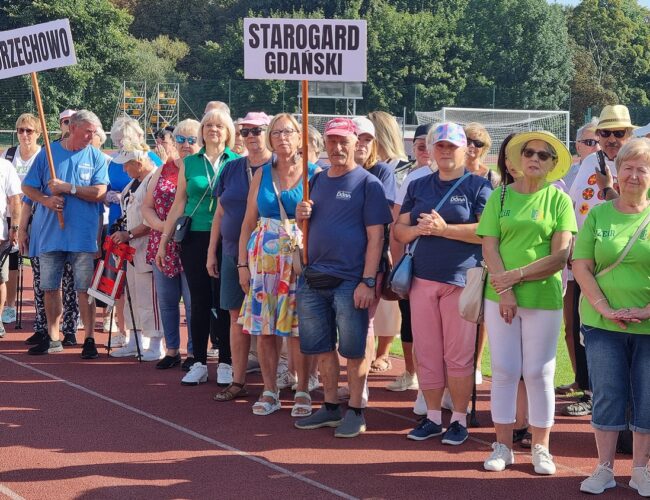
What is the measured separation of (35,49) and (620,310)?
6594 millimetres

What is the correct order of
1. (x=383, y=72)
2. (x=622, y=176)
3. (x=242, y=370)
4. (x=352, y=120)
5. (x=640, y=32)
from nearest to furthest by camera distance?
(x=622, y=176)
(x=352, y=120)
(x=242, y=370)
(x=383, y=72)
(x=640, y=32)

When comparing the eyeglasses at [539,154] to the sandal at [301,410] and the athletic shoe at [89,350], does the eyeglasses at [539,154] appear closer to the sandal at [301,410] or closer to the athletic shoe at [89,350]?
the sandal at [301,410]

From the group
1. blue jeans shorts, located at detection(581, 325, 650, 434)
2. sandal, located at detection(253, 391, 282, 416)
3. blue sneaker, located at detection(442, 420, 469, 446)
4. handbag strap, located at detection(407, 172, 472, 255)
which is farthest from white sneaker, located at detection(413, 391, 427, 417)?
blue jeans shorts, located at detection(581, 325, 650, 434)

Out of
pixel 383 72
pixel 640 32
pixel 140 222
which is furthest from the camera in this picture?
pixel 640 32

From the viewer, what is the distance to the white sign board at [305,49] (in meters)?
7.66

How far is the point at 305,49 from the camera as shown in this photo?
768 cm

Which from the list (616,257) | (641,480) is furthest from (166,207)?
(641,480)

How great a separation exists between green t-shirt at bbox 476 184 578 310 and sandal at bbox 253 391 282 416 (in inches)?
88.9

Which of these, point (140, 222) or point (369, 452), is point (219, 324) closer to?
point (140, 222)

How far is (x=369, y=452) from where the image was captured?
6.86 m

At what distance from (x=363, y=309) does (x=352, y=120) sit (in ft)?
4.73

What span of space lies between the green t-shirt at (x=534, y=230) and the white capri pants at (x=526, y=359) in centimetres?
9

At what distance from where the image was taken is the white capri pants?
6309 mm

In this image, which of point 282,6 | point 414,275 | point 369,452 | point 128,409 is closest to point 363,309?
point 414,275
